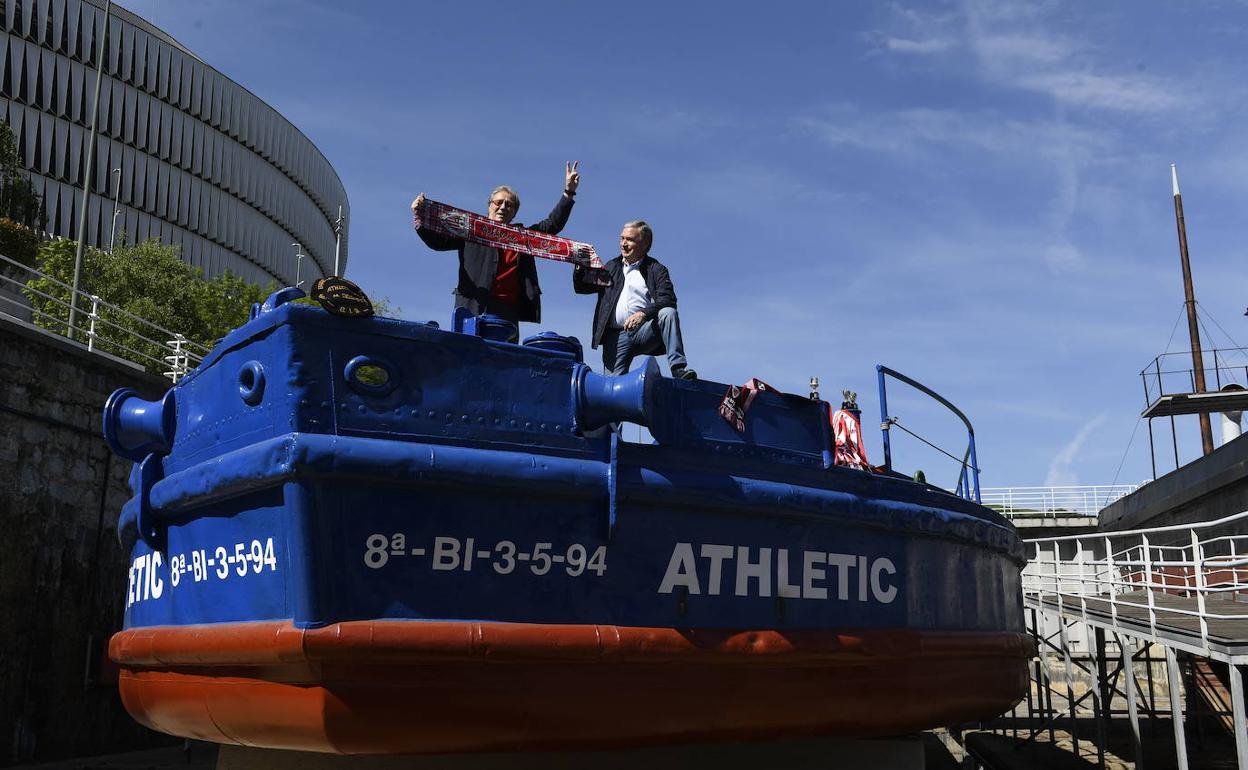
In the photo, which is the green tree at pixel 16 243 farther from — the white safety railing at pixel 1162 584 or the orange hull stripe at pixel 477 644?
the white safety railing at pixel 1162 584

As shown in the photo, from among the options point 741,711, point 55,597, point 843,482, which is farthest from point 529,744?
point 55,597

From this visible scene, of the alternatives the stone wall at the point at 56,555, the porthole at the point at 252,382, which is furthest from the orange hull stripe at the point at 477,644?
the stone wall at the point at 56,555

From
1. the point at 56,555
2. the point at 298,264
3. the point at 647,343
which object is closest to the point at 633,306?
the point at 647,343

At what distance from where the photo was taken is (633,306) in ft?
25.7

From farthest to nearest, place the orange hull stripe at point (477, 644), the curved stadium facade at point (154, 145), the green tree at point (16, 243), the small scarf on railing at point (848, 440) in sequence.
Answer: the curved stadium facade at point (154, 145) < the green tree at point (16, 243) < the small scarf on railing at point (848, 440) < the orange hull stripe at point (477, 644)

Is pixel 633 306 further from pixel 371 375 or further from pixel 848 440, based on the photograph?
pixel 371 375

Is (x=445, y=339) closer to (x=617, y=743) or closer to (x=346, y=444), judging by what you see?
(x=346, y=444)

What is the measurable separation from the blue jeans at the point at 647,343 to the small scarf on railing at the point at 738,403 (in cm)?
62

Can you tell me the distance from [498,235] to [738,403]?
6.24ft

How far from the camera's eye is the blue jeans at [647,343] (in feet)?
25.2

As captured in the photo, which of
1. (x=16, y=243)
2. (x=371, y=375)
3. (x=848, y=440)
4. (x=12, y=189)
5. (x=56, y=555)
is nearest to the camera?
(x=371, y=375)

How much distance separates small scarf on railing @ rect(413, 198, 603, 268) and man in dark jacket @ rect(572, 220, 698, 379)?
0.66ft

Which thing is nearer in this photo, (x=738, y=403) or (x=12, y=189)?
(x=738, y=403)

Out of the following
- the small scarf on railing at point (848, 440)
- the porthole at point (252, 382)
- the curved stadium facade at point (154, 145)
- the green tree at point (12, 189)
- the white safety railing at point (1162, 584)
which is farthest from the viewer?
the curved stadium facade at point (154, 145)
